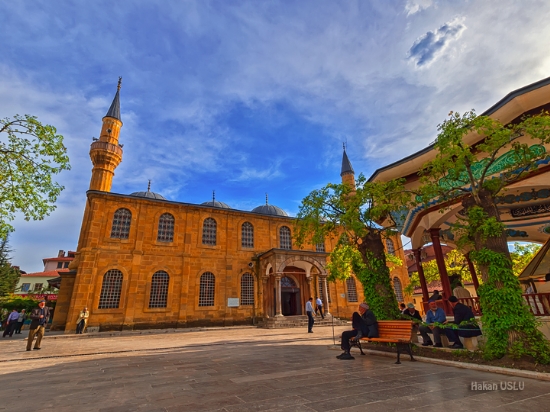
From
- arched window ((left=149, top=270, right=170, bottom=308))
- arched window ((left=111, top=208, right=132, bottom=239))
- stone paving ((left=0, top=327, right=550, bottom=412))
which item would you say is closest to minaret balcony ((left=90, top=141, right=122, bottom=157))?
arched window ((left=111, top=208, right=132, bottom=239))

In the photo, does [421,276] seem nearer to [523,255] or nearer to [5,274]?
[523,255]

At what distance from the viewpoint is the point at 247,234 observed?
22.0 metres

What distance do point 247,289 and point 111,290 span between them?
8.47 metres

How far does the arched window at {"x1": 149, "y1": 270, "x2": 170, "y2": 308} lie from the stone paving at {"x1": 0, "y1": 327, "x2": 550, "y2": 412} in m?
11.4

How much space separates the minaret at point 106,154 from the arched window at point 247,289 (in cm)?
1304

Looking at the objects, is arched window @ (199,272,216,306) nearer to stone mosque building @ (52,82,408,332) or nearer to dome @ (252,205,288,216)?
stone mosque building @ (52,82,408,332)

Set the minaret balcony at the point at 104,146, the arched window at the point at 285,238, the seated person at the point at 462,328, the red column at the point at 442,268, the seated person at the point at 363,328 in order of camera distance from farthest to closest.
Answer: the minaret balcony at the point at 104,146 < the arched window at the point at 285,238 < the red column at the point at 442,268 < the seated person at the point at 363,328 < the seated person at the point at 462,328

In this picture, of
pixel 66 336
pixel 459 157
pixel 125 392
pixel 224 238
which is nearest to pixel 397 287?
pixel 224 238

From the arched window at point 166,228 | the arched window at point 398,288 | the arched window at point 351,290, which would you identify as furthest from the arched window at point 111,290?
the arched window at point 398,288

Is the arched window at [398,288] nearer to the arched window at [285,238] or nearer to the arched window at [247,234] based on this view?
the arched window at [285,238]

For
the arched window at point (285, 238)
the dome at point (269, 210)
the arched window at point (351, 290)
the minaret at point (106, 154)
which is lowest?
the arched window at point (351, 290)

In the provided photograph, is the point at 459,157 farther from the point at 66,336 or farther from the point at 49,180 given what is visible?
the point at 66,336

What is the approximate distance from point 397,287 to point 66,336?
79.5 feet

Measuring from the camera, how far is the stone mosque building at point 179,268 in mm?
16875
